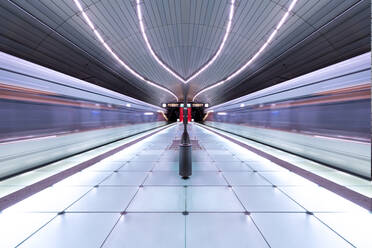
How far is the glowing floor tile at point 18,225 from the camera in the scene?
155 cm

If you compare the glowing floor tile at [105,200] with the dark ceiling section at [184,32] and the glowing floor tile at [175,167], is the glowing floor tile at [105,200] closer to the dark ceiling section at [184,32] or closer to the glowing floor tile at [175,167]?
the glowing floor tile at [175,167]

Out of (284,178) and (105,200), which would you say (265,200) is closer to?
(284,178)

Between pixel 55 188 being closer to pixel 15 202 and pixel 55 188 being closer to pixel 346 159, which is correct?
pixel 15 202

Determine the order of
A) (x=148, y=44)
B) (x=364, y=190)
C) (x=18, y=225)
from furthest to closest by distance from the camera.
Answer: (x=148, y=44) → (x=364, y=190) → (x=18, y=225)

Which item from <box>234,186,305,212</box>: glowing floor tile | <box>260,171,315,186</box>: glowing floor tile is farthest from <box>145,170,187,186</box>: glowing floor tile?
<box>260,171,315,186</box>: glowing floor tile

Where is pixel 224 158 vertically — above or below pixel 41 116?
below

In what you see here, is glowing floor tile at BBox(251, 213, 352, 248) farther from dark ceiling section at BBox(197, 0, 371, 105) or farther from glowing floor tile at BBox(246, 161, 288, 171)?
dark ceiling section at BBox(197, 0, 371, 105)

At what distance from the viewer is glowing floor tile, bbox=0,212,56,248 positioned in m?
1.55

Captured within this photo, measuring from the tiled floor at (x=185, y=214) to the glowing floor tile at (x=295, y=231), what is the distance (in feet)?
0.04

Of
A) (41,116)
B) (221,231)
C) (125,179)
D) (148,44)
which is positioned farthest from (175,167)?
(148,44)

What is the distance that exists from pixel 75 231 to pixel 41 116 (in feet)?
11.7

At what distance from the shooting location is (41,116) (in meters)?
3.69

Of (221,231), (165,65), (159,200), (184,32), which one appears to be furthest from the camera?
(165,65)

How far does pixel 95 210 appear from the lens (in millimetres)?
2014
